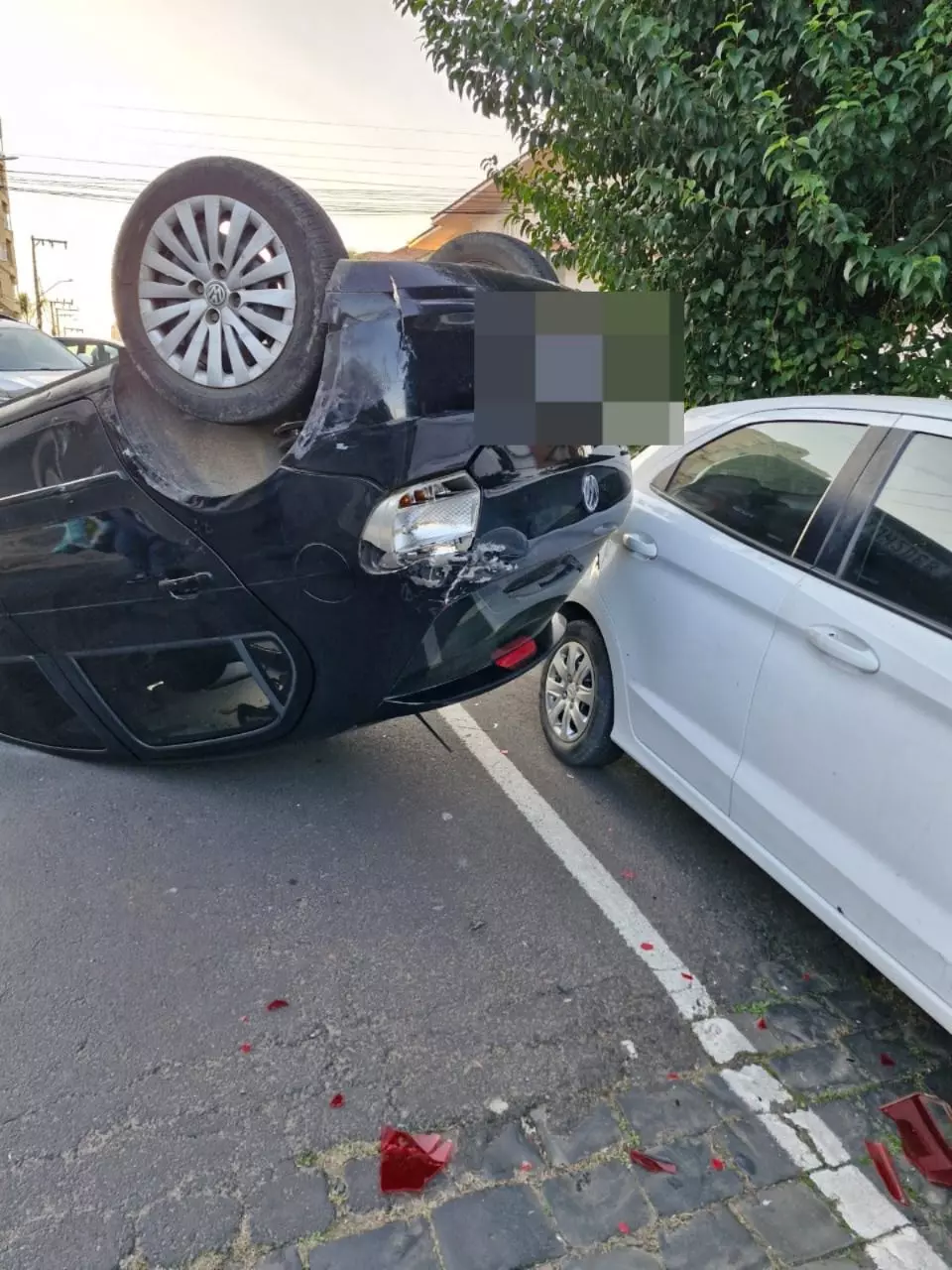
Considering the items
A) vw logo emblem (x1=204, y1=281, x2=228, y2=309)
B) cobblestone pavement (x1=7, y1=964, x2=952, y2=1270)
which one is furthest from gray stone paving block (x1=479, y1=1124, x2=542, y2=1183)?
vw logo emblem (x1=204, y1=281, x2=228, y2=309)

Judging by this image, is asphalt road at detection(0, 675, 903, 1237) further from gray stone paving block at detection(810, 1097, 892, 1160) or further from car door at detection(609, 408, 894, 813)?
car door at detection(609, 408, 894, 813)

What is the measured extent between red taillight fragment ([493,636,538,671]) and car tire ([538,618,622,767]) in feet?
1.46

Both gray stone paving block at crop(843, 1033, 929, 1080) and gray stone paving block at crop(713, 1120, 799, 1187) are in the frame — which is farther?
gray stone paving block at crop(843, 1033, 929, 1080)

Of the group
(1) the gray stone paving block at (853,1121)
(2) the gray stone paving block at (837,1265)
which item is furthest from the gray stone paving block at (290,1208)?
(1) the gray stone paving block at (853,1121)

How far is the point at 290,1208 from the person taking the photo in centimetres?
194

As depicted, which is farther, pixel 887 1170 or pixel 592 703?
pixel 592 703

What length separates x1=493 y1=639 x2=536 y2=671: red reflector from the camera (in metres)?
3.08

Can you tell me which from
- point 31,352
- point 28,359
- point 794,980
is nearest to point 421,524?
point 794,980

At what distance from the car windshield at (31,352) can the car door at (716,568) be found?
8.07m

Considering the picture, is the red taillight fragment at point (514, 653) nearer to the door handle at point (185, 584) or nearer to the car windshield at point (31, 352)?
the door handle at point (185, 584)

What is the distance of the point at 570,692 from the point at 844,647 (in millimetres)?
1587

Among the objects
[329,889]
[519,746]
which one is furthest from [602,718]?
[329,889]

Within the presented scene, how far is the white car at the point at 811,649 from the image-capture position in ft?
7.41

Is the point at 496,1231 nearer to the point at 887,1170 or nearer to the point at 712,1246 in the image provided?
the point at 712,1246
